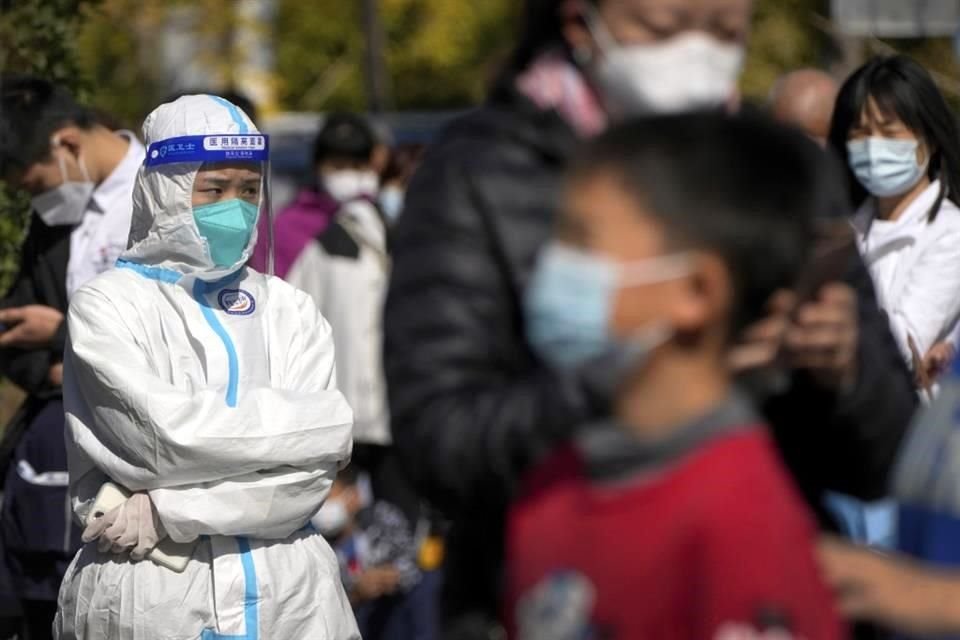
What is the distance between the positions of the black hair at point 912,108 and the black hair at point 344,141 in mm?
4545

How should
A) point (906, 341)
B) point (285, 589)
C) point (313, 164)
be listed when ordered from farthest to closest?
1. point (313, 164)
2. point (906, 341)
3. point (285, 589)

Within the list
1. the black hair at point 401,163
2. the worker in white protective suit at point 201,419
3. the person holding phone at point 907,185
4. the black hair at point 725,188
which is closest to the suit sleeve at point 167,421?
the worker in white protective suit at point 201,419

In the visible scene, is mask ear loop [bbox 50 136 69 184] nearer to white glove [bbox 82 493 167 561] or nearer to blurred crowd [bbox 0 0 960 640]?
white glove [bbox 82 493 167 561]

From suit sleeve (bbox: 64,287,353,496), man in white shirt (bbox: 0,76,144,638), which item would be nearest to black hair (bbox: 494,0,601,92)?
suit sleeve (bbox: 64,287,353,496)

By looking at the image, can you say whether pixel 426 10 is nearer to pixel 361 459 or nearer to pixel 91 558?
pixel 361 459

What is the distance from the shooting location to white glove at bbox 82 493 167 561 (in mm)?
4570

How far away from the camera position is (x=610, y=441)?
258cm

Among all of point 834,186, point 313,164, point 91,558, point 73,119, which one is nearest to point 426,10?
point 313,164

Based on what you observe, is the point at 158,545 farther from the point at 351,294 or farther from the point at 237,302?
the point at 351,294

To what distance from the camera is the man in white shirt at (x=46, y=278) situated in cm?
600

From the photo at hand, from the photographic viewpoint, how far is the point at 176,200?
188 inches

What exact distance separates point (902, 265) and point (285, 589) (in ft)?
6.78

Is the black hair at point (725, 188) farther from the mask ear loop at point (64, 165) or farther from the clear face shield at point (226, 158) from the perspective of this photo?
A: the mask ear loop at point (64, 165)

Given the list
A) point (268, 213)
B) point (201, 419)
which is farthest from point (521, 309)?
point (268, 213)
